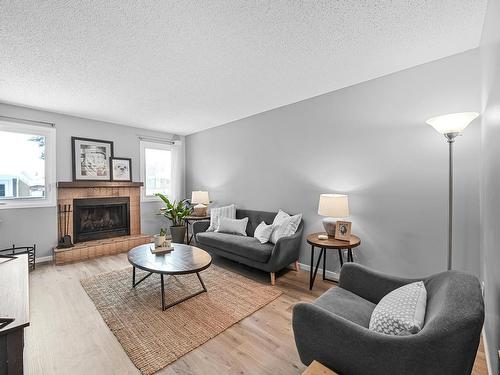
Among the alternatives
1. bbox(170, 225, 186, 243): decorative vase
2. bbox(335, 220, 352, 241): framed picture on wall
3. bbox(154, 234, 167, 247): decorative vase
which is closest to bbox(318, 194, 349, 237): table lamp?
bbox(335, 220, 352, 241): framed picture on wall

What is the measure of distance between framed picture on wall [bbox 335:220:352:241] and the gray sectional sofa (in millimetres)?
594

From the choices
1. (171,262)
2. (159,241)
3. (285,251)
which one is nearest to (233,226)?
(285,251)

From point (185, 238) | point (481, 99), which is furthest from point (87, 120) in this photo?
point (481, 99)

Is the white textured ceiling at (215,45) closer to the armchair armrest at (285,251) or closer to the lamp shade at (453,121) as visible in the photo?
the lamp shade at (453,121)

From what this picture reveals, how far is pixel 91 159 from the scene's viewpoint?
4.20 m

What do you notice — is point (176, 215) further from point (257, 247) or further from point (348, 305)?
point (348, 305)

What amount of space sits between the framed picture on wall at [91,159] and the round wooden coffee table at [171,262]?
7.32 feet

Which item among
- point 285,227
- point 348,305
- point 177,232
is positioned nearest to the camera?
point 348,305

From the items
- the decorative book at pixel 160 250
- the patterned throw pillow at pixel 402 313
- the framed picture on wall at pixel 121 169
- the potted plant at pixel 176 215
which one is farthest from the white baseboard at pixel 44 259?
the patterned throw pillow at pixel 402 313

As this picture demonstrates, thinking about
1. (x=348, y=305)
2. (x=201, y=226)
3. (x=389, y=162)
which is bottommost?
(x=348, y=305)

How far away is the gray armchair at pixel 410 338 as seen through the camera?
0.89 m

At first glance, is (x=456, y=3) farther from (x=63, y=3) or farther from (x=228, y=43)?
(x=63, y=3)

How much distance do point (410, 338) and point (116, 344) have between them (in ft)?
6.66

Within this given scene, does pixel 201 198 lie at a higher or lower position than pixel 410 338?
higher
